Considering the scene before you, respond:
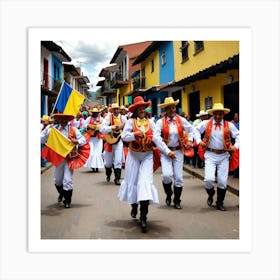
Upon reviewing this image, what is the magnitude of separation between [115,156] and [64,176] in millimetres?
2564

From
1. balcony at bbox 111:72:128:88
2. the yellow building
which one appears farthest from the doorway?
balcony at bbox 111:72:128:88

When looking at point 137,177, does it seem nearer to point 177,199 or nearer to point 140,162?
point 140,162

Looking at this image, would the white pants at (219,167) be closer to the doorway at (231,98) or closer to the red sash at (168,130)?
the red sash at (168,130)

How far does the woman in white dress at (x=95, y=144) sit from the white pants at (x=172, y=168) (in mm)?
4391

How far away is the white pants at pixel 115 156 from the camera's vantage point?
9508mm

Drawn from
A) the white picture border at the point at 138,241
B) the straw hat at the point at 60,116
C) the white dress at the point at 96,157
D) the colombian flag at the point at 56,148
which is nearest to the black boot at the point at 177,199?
the white picture border at the point at 138,241

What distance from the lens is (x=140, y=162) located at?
6133 millimetres

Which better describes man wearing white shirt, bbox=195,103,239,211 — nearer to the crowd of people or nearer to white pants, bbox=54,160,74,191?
the crowd of people

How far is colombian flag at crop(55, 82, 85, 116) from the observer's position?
6.89m

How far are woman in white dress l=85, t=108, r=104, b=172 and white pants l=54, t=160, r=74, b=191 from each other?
13.3ft

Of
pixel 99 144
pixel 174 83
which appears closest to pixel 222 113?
pixel 99 144

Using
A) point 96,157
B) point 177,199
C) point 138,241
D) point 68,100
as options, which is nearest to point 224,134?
point 177,199
